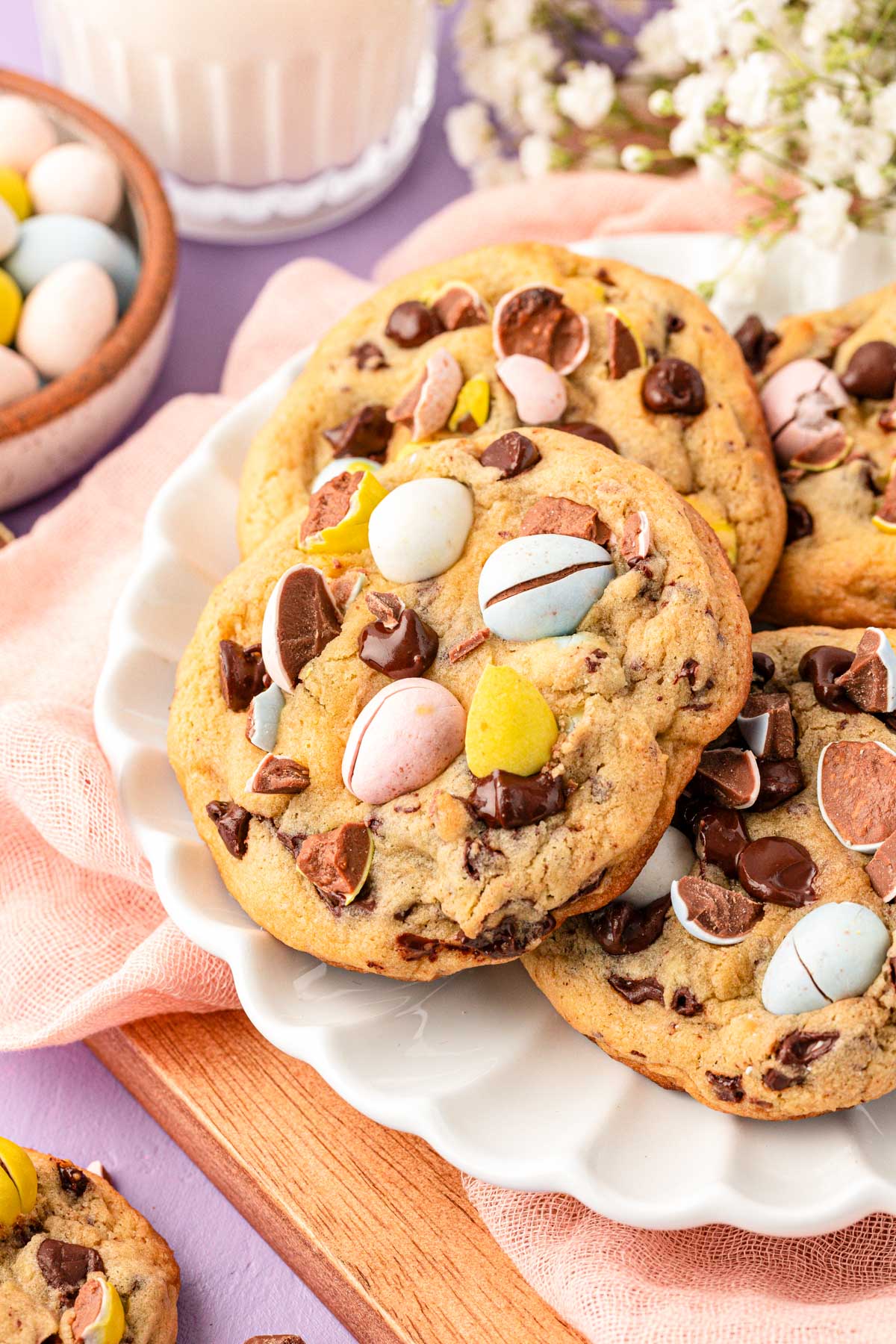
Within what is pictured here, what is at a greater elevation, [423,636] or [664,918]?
[423,636]

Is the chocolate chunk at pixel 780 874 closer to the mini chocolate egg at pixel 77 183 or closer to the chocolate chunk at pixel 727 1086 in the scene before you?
the chocolate chunk at pixel 727 1086

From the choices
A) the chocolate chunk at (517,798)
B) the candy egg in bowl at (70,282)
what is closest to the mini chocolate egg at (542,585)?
the chocolate chunk at (517,798)

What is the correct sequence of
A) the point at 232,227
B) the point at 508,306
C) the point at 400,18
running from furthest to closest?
the point at 232,227
the point at 400,18
the point at 508,306

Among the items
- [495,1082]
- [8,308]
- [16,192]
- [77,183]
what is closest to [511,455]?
[495,1082]

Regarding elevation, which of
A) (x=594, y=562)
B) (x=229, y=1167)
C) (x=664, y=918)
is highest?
(x=594, y=562)

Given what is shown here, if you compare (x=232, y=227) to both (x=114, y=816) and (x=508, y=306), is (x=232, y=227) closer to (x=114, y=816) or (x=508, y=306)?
(x=508, y=306)

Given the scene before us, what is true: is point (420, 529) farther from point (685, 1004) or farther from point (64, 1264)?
point (64, 1264)

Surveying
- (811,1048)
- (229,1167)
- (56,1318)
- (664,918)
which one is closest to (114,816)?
(229,1167)

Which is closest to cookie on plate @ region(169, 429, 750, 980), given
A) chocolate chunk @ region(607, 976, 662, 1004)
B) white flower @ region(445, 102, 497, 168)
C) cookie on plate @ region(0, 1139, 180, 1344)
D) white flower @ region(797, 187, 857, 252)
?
chocolate chunk @ region(607, 976, 662, 1004)
